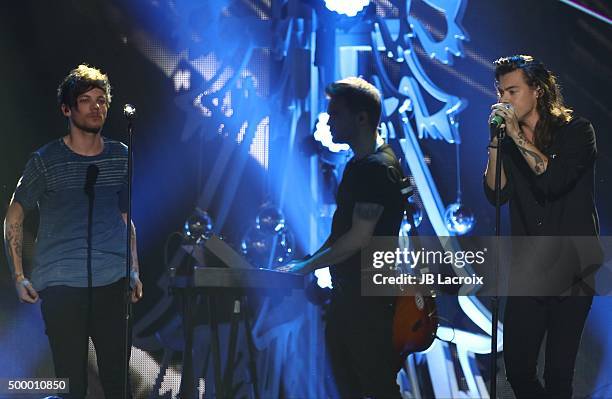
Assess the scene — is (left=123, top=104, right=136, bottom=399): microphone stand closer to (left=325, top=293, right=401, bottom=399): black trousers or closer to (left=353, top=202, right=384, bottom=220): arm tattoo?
(left=325, top=293, right=401, bottom=399): black trousers

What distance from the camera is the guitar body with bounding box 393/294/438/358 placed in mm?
3947

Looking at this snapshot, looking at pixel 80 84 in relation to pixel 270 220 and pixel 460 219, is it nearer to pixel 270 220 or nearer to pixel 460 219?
pixel 270 220

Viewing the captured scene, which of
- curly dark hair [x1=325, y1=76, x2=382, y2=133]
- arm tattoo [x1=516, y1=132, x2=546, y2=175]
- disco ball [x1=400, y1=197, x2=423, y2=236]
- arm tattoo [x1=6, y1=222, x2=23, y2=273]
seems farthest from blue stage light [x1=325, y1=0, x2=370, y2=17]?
arm tattoo [x1=6, y1=222, x2=23, y2=273]

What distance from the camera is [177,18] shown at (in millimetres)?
4773

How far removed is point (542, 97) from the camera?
385cm

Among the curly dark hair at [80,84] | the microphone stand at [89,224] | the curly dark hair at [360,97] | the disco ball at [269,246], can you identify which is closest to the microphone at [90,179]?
the microphone stand at [89,224]

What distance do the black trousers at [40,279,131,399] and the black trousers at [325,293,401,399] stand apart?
104cm

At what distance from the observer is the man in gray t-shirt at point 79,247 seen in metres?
4.16

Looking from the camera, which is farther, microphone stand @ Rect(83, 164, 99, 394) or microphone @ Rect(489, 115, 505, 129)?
microphone stand @ Rect(83, 164, 99, 394)

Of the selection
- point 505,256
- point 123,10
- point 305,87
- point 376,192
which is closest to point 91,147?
point 123,10

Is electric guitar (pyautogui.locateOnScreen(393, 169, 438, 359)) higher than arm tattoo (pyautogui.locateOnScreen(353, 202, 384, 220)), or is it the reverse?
arm tattoo (pyautogui.locateOnScreen(353, 202, 384, 220))

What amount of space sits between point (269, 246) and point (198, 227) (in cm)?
39

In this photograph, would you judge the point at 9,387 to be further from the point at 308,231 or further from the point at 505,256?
the point at 505,256

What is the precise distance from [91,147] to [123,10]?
0.87 meters
